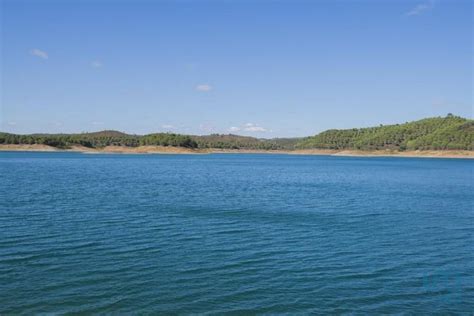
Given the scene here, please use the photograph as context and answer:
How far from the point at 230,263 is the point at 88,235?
8132 millimetres

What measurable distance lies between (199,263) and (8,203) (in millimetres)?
20085

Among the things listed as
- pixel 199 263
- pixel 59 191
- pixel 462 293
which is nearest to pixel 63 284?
pixel 199 263

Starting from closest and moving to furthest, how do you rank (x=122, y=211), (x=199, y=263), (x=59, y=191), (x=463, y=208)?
(x=199, y=263)
(x=122, y=211)
(x=463, y=208)
(x=59, y=191)

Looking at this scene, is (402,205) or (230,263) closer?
(230,263)

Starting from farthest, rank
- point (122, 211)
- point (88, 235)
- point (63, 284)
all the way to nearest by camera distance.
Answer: point (122, 211), point (88, 235), point (63, 284)

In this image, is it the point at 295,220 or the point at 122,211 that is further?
the point at 122,211

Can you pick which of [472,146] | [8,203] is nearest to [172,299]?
[8,203]

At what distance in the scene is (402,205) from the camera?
38.0 metres

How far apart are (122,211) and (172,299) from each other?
17.5 metres

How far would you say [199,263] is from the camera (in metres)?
18.0

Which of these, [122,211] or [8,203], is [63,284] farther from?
[8,203]

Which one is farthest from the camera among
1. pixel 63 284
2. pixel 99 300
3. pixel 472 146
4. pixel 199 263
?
pixel 472 146

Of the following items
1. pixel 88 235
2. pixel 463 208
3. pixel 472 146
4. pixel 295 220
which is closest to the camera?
pixel 88 235

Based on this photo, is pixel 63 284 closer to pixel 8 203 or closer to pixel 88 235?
pixel 88 235
